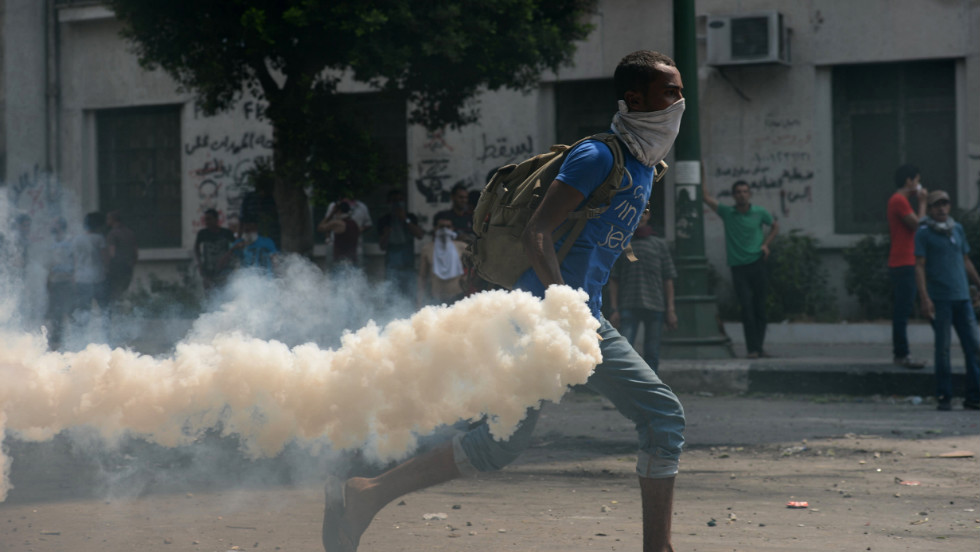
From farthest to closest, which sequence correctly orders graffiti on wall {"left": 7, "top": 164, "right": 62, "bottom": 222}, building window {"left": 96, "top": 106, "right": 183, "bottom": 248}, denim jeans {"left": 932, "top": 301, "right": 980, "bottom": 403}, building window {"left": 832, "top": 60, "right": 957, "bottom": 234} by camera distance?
graffiti on wall {"left": 7, "top": 164, "right": 62, "bottom": 222}, building window {"left": 96, "top": 106, "right": 183, "bottom": 248}, building window {"left": 832, "top": 60, "right": 957, "bottom": 234}, denim jeans {"left": 932, "top": 301, "right": 980, "bottom": 403}

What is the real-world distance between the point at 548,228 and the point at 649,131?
52 cm

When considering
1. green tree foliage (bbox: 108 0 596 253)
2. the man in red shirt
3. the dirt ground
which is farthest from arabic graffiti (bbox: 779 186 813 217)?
the dirt ground

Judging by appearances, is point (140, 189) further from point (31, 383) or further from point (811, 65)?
point (31, 383)

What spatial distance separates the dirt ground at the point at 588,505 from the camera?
169 inches

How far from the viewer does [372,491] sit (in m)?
3.78

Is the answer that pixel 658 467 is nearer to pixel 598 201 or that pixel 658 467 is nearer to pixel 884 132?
pixel 598 201

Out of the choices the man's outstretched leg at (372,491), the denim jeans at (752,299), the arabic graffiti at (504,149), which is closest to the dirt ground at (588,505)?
the man's outstretched leg at (372,491)

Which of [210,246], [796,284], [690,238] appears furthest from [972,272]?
[210,246]

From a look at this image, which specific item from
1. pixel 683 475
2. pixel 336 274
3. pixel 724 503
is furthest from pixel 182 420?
pixel 336 274

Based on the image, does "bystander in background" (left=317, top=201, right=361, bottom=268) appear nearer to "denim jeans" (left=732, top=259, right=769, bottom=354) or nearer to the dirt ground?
"denim jeans" (left=732, top=259, right=769, bottom=354)

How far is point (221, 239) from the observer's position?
13727 millimetres

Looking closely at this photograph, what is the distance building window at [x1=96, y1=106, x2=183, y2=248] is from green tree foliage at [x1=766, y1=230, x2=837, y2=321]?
9.50m

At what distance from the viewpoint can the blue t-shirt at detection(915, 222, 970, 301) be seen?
8344 mm

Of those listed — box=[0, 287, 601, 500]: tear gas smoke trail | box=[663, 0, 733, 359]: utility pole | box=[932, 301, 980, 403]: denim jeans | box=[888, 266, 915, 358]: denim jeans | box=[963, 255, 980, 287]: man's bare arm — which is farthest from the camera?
box=[663, 0, 733, 359]: utility pole
